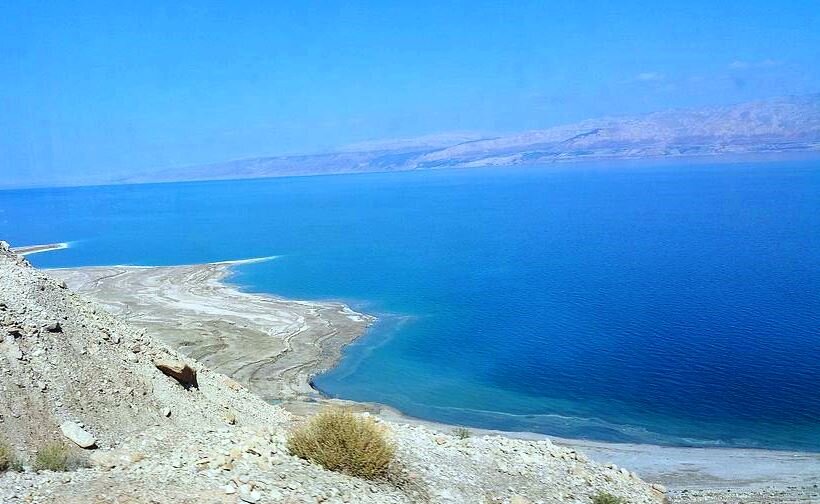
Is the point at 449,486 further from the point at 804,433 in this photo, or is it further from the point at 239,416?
the point at 804,433

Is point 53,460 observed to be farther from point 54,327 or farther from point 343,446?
point 54,327

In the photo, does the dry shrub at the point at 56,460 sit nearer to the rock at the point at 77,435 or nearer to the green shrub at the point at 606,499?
the rock at the point at 77,435

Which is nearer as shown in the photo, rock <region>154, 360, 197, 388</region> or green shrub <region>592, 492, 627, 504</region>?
green shrub <region>592, 492, 627, 504</region>

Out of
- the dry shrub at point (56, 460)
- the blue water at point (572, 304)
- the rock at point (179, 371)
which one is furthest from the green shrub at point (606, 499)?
the blue water at point (572, 304)

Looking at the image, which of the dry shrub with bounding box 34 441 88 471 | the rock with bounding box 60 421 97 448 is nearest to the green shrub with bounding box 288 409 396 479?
the dry shrub with bounding box 34 441 88 471

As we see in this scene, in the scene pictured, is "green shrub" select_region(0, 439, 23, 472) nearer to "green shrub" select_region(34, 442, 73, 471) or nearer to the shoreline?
"green shrub" select_region(34, 442, 73, 471)

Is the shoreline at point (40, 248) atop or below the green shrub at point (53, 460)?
below
